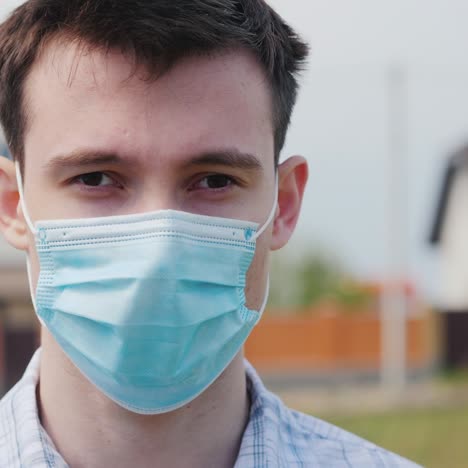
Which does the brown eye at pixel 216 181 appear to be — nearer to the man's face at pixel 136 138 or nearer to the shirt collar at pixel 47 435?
the man's face at pixel 136 138

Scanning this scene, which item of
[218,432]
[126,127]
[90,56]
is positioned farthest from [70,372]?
[90,56]

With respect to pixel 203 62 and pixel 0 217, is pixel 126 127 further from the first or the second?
pixel 0 217

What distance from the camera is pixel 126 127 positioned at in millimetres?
1881

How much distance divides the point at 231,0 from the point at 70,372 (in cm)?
90

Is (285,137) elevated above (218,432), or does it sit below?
above

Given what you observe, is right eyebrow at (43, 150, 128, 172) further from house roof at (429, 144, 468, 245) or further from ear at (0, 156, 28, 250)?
house roof at (429, 144, 468, 245)

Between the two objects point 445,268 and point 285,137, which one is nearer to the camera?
point 285,137

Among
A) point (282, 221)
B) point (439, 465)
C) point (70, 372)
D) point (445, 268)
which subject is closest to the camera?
point (70, 372)

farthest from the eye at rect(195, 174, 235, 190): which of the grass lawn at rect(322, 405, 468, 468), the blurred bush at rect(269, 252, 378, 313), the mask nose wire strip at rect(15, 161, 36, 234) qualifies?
the blurred bush at rect(269, 252, 378, 313)

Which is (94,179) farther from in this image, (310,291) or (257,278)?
(310,291)


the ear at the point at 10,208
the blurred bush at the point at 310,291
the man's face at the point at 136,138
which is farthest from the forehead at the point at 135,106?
the blurred bush at the point at 310,291

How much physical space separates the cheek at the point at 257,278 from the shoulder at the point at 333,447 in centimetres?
31

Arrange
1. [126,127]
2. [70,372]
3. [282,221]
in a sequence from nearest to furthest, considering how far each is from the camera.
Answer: [126,127] → [70,372] → [282,221]

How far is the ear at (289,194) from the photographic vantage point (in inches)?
86.5
